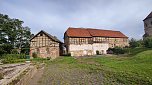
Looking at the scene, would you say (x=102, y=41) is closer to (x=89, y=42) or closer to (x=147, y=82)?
(x=89, y=42)

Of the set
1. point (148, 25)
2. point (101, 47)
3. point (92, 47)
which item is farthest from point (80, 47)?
point (148, 25)

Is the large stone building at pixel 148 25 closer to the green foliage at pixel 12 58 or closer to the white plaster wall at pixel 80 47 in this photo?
the white plaster wall at pixel 80 47

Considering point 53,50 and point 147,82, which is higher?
point 53,50

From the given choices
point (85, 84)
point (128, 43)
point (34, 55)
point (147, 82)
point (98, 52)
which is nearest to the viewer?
point (147, 82)

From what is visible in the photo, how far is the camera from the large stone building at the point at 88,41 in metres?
49.8

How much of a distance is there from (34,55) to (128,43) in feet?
110

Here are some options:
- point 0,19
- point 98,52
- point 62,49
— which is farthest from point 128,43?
point 0,19

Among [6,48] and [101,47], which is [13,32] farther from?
[101,47]

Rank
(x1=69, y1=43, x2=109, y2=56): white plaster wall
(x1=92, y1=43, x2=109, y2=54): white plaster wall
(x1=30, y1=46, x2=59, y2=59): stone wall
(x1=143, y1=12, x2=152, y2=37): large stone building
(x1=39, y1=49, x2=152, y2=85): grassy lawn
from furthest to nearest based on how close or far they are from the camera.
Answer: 1. (x1=143, y1=12, x2=152, y2=37): large stone building
2. (x1=92, y1=43, x2=109, y2=54): white plaster wall
3. (x1=69, y1=43, x2=109, y2=56): white plaster wall
4. (x1=30, y1=46, x2=59, y2=59): stone wall
5. (x1=39, y1=49, x2=152, y2=85): grassy lawn

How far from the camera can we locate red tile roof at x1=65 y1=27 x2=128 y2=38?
2028 inches

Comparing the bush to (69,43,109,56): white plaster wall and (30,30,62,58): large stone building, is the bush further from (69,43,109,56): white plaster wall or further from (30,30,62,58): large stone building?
(30,30,62,58): large stone building

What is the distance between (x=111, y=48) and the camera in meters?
53.7

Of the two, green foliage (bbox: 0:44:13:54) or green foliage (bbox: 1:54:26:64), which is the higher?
green foliage (bbox: 0:44:13:54)

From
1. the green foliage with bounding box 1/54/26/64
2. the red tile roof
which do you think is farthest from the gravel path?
the red tile roof
